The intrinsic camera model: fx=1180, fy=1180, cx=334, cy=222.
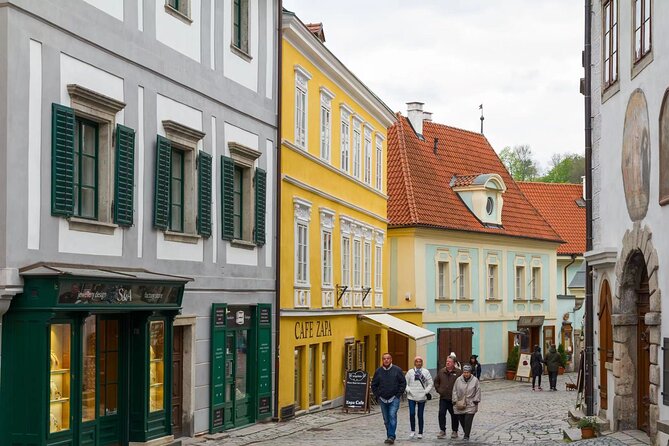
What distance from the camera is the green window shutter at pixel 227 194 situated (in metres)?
21.5

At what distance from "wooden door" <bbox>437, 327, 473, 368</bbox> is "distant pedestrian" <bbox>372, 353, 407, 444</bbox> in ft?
66.3

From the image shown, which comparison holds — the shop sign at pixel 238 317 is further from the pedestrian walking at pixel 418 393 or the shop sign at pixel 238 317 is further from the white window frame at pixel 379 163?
the white window frame at pixel 379 163

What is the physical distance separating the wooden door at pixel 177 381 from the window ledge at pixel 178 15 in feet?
16.9

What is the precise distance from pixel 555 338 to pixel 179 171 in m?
34.2

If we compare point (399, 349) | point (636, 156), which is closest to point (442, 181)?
point (399, 349)

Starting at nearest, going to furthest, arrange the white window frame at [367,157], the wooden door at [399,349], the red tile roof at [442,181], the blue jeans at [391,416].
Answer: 1. the blue jeans at [391,416]
2. the white window frame at [367,157]
3. the wooden door at [399,349]
4. the red tile roof at [442,181]

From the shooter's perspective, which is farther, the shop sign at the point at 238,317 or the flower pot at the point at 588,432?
the shop sign at the point at 238,317

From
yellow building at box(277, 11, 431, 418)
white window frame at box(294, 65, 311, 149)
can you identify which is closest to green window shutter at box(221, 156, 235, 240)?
yellow building at box(277, 11, 431, 418)

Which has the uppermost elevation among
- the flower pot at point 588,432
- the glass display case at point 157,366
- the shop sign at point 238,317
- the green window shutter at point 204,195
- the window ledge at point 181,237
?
the green window shutter at point 204,195

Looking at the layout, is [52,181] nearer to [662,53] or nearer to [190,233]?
[190,233]

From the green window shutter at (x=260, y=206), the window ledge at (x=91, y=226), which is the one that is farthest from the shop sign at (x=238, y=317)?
the window ledge at (x=91, y=226)

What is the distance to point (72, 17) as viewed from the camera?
15.8 m

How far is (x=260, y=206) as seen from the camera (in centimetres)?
2344

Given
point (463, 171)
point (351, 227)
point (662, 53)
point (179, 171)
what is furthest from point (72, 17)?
point (463, 171)
